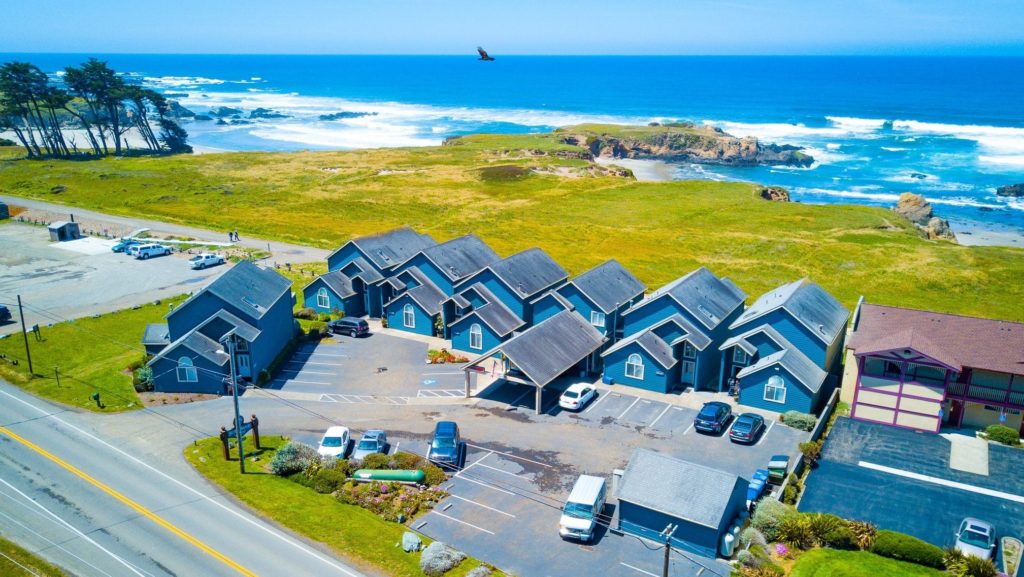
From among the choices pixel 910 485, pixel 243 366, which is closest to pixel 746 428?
pixel 910 485

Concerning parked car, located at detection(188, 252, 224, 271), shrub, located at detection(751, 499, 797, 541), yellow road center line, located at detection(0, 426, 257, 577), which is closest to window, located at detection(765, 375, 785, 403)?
shrub, located at detection(751, 499, 797, 541)

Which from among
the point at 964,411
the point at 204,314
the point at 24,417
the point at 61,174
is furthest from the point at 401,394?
the point at 61,174

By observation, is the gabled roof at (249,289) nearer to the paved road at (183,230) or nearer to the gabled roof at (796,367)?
the paved road at (183,230)

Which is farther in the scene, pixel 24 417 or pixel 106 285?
pixel 106 285

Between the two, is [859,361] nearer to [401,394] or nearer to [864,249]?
[401,394]

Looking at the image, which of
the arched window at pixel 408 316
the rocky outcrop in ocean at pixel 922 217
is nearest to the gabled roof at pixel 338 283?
the arched window at pixel 408 316

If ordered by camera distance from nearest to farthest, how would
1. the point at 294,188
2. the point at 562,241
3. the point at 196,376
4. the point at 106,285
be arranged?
the point at 196,376, the point at 106,285, the point at 562,241, the point at 294,188
